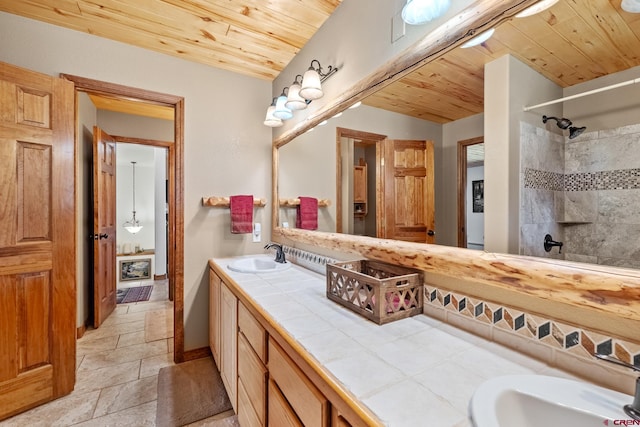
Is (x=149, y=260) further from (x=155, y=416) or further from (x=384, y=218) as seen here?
(x=384, y=218)

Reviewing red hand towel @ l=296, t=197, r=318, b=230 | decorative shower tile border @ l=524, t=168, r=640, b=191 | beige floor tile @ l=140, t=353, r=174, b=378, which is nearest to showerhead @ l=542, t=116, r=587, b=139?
decorative shower tile border @ l=524, t=168, r=640, b=191

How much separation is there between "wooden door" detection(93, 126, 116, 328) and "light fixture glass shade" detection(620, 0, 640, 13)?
143 inches

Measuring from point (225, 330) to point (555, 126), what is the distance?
72.9 inches

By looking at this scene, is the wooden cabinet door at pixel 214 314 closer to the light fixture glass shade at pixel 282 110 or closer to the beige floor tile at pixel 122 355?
the beige floor tile at pixel 122 355

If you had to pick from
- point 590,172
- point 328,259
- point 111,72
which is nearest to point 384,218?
point 328,259

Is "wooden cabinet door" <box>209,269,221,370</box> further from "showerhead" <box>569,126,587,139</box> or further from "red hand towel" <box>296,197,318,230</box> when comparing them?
"showerhead" <box>569,126,587,139</box>

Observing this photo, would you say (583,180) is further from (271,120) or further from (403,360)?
(271,120)

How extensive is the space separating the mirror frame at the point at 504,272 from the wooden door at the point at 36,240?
192 cm

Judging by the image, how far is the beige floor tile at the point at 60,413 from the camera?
1.61 metres

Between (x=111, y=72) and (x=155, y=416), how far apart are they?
2.33 meters

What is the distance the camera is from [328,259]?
1.74 m

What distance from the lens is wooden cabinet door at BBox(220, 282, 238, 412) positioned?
1516mm

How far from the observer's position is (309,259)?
1.96 m

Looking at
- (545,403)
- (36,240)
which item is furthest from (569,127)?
(36,240)
